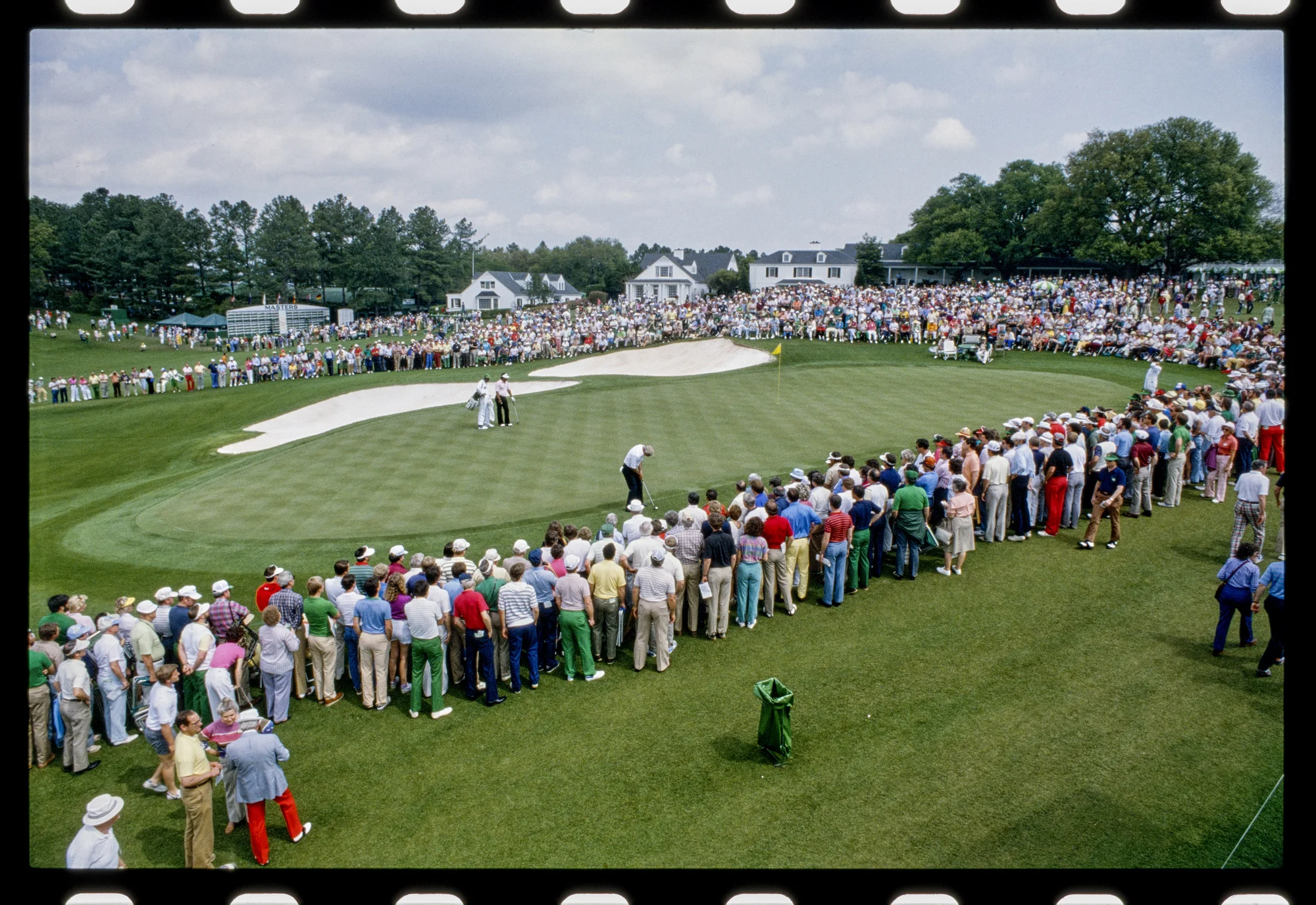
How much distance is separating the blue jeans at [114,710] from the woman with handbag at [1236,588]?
14162mm

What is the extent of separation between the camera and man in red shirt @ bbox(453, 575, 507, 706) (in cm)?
1074

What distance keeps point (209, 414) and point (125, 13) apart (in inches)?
1311

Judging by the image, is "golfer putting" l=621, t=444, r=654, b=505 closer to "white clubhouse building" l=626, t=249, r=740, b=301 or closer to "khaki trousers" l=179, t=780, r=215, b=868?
"khaki trousers" l=179, t=780, r=215, b=868

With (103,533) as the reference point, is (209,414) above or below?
above

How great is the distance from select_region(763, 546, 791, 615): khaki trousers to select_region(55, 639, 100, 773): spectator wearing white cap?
29.9ft

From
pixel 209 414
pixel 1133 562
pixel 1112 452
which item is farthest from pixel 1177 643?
pixel 209 414

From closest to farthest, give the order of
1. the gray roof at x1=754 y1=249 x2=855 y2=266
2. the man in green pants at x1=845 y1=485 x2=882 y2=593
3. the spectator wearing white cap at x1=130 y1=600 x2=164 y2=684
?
1. the spectator wearing white cap at x1=130 y1=600 x2=164 y2=684
2. the man in green pants at x1=845 y1=485 x2=882 y2=593
3. the gray roof at x1=754 y1=249 x2=855 y2=266

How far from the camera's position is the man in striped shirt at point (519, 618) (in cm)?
1095

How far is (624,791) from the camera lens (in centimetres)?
863

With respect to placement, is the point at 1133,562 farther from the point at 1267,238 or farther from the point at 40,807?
the point at 1267,238

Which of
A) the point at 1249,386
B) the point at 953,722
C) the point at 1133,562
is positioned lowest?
the point at 953,722

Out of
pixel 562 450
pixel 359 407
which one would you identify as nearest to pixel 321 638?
pixel 562 450

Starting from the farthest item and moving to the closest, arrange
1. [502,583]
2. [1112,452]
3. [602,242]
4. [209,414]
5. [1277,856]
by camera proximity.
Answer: [602,242], [209,414], [1112,452], [502,583], [1277,856]

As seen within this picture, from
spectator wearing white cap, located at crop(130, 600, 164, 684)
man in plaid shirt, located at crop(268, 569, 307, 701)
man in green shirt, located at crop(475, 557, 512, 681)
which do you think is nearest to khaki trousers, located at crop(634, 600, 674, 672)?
man in green shirt, located at crop(475, 557, 512, 681)
